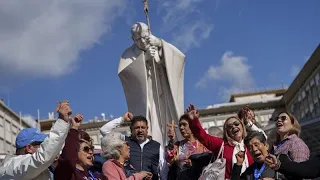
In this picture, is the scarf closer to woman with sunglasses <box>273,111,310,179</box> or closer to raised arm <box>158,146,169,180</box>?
woman with sunglasses <box>273,111,310,179</box>

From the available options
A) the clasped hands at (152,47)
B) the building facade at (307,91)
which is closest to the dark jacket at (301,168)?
the clasped hands at (152,47)

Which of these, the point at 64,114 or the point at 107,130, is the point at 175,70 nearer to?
the point at 107,130

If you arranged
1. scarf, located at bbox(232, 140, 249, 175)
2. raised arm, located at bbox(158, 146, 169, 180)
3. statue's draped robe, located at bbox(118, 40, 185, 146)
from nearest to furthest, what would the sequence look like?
scarf, located at bbox(232, 140, 249, 175)
raised arm, located at bbox(158, 146, 169, 180)
statue's draped robe, located at bbox(118, 40, 185, 146)

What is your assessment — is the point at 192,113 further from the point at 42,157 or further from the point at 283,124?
the point at 42,157

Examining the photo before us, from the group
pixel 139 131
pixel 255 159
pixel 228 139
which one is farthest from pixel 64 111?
pixel 139 131

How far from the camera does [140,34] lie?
9555mm

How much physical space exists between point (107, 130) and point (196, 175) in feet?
5.00

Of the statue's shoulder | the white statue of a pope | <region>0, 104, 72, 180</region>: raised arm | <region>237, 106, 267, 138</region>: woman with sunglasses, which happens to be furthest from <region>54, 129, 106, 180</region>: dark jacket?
the statue's shoulder

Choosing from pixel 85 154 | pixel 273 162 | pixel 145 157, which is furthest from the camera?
pixel 145 157

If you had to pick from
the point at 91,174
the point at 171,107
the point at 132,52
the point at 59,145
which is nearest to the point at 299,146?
the point at 91,174

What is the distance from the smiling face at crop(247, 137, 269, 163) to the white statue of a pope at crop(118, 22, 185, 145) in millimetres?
4218

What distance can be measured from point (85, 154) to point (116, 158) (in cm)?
54

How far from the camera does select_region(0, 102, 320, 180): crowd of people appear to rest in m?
4.16

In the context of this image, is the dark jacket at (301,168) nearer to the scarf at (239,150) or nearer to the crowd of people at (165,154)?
the crowd of people at (165,154)
